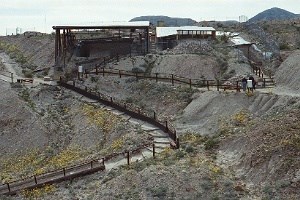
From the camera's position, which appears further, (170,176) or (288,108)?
(288,108)

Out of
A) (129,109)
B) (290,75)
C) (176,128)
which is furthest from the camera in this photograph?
(290,75)

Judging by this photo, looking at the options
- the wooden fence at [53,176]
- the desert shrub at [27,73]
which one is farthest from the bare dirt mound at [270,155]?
the desert shrub at [27,73]

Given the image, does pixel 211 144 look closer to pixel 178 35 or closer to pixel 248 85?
pixel 248 85

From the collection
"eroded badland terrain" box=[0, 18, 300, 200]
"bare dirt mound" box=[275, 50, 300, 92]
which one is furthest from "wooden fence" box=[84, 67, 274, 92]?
"bare dirt mound" box=[275, 50, 300, 92]

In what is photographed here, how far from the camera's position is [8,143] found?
42.0 m

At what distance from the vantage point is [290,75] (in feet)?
141

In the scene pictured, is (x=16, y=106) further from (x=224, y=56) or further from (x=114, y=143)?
(x=224, y=56)

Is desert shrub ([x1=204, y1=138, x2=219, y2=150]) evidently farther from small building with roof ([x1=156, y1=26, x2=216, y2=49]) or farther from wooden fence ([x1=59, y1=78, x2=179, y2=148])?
small building with roof ([x1=156, y1=26, x2=216, y2=49])

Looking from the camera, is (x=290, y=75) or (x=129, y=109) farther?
(x=290, y=75)

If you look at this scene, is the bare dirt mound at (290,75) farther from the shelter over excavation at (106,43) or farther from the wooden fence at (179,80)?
the shelter over excavation at (106,43)

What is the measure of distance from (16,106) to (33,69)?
21.2 m

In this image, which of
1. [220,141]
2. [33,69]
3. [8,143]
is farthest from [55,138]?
[33,69]

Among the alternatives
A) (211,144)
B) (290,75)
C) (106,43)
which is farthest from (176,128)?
(106,43)

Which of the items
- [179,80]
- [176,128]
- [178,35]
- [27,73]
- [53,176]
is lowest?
[53,176]
